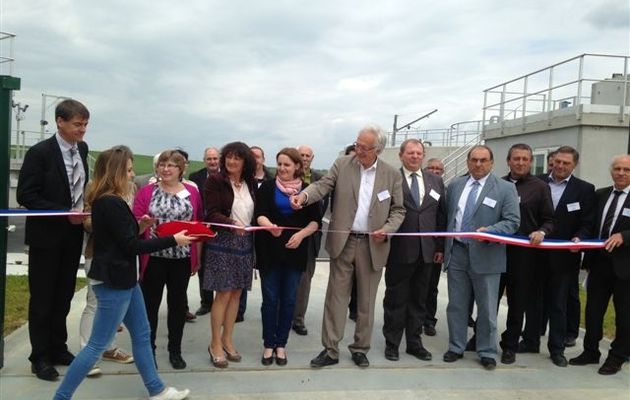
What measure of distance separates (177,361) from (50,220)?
155 cm

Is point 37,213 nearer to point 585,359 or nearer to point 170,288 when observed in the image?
point 170,288

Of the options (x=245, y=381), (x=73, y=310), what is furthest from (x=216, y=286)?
(x=73, y=310)

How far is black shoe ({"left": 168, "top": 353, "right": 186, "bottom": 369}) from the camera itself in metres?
4.32

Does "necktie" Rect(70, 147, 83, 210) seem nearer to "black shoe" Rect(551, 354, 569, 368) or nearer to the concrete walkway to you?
the concrete walkway

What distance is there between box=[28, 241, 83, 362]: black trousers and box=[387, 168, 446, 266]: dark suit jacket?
2.79 metres

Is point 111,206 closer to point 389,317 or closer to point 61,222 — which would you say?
point 61,222

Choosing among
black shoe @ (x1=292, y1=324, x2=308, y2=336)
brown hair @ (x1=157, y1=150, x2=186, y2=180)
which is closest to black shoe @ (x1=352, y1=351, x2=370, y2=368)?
black shoe @ (x1=292, y1=324, x2=308, y2=336)

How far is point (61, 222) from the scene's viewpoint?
400cm

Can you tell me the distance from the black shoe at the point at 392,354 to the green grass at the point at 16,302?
3658 millimetres

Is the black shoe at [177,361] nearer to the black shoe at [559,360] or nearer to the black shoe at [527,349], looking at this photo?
the black shoe at [527,349]

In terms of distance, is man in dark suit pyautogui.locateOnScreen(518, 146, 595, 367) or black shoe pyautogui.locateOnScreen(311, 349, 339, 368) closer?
black shoe pyautogui.locateOnScreen(311, 349, 339, 368)

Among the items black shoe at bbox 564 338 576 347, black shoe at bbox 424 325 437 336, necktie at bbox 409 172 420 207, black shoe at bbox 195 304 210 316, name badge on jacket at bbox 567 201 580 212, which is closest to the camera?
necktie at bbox 409 172 420 207

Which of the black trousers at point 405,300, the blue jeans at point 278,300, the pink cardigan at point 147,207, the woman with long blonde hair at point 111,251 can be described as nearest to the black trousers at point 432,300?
the black trousers at point 405,300

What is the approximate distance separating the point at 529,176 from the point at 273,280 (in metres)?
2.68
